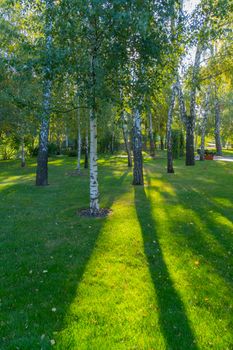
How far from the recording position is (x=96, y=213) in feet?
27.3

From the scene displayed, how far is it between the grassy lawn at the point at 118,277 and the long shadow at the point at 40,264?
0.02 meters

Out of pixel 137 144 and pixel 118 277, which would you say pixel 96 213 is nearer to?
pixel 118 277

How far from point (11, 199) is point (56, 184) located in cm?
336

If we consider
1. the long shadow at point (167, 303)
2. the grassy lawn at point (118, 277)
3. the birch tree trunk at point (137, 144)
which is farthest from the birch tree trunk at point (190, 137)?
the long shadow at point (167, 303)

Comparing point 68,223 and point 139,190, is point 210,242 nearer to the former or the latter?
point 68,223

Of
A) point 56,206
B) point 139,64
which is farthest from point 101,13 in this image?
point 56,206

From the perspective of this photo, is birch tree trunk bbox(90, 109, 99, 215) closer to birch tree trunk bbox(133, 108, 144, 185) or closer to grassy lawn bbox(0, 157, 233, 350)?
grassy lawn bbox(0, 157, 233, 350)

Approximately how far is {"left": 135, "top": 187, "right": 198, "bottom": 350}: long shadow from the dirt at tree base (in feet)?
5.76

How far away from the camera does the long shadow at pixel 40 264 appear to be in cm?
355

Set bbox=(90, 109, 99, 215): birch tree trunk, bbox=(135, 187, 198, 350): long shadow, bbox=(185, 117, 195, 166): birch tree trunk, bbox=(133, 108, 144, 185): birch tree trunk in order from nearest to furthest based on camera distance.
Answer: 1. bbox=(135, 187, 198, 350): long shadow
2. bbox=(90, 109, 99, 215): birch tree trunk
3. bbox=(133, 108, 144, 185): birch tree trunk
4. bbox=(185, 117, 195, 166): birch tree trunk

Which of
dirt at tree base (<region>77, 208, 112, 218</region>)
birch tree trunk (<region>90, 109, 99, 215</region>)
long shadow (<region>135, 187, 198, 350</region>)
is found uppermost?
birch tree trunk (<region>90, 109, 99, 215</region>)

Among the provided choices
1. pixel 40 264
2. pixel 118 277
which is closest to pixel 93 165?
pixel 40 264

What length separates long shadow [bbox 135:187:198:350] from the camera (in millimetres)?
3361

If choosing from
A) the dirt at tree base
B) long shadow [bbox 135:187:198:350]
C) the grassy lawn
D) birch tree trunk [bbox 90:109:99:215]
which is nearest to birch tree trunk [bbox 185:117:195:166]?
the grassy lawn
